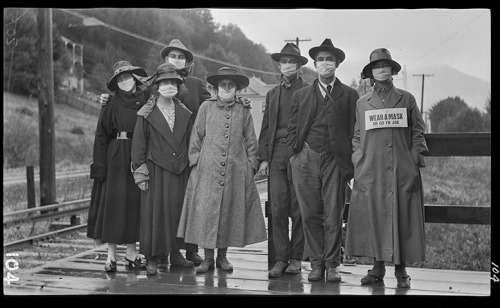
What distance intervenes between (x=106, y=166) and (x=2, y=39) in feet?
4.65

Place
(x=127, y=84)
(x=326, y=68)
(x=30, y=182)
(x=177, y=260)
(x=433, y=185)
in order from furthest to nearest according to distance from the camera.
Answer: (x=30, y=182), (x=433, y=185), (x=177, y=260), (x=127, y=84), (x=326, y=68)

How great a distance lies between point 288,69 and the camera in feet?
18.2

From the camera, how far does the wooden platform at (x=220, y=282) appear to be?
493 cm

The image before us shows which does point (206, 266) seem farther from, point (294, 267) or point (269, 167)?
point (269, 167)

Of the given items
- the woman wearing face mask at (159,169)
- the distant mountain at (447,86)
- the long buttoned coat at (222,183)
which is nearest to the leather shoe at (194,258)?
the woman wearing face mask at (159,169)

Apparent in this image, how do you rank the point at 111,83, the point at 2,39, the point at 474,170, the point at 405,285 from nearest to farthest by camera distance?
the point at 405,285 < the point at 2,39 < the point at 111,83 < the point at 474,170

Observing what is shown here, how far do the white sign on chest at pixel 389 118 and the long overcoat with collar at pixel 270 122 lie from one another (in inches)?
A: 32.6

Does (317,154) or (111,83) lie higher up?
(111,83)

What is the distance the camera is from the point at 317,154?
5238 millimetres

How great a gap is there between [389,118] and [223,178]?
1548mm

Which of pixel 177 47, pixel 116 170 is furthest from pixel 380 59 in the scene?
pixel 116 170

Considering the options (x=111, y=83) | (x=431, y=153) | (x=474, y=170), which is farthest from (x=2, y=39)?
(x=474, y=170)

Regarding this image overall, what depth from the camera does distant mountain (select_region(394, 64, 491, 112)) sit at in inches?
218

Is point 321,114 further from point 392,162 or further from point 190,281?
point 190,281
